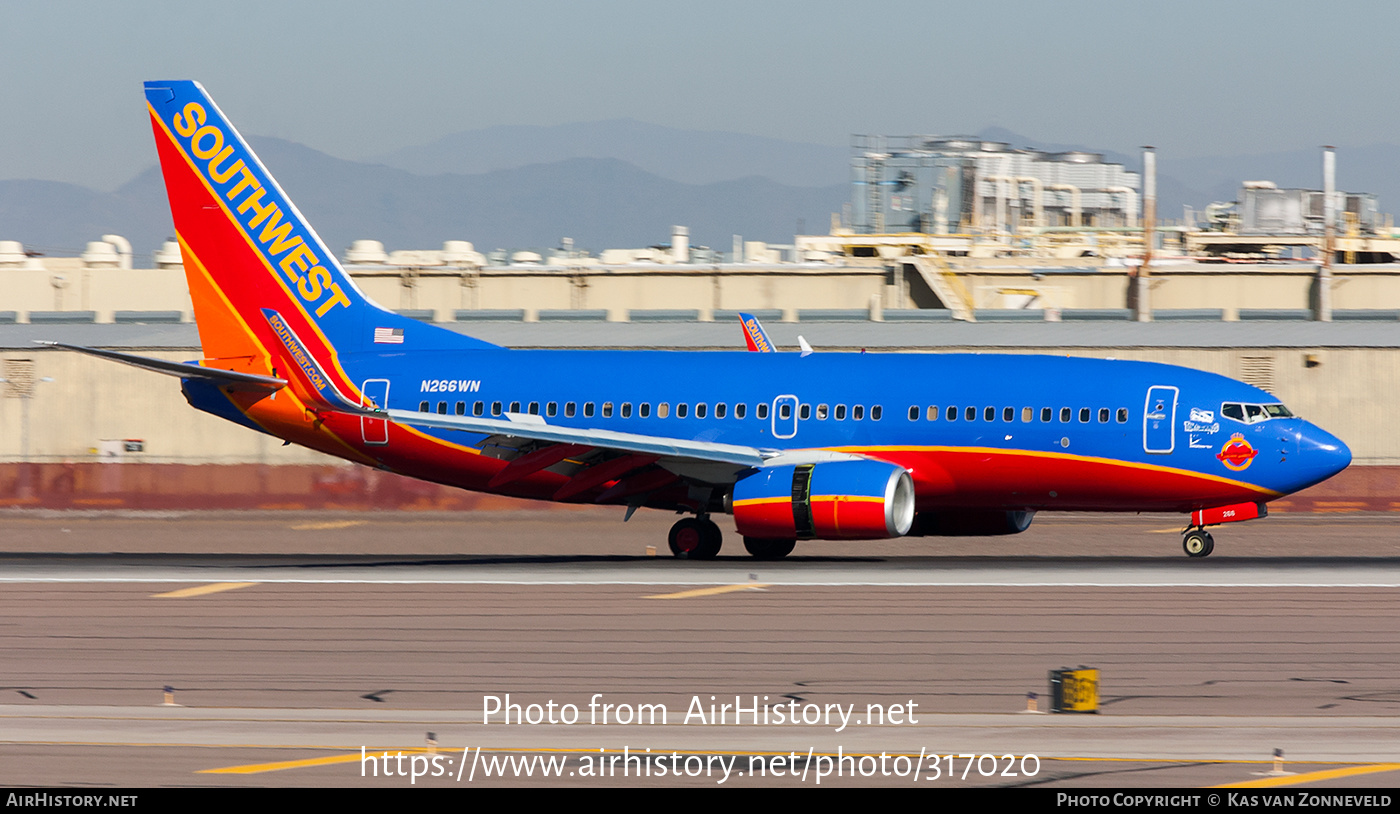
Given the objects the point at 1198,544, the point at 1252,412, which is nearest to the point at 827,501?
the point at 1198,544

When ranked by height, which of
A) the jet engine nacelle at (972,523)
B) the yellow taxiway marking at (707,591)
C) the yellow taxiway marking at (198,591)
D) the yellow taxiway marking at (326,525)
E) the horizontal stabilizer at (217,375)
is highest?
the horizontal stabilizer at (217,375)

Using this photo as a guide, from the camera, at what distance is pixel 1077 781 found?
12.8 meters

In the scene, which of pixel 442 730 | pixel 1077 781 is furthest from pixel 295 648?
pixel 1077 781

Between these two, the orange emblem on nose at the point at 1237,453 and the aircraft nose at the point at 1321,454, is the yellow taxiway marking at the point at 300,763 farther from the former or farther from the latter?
the aircraft nose at the point at 1321,454

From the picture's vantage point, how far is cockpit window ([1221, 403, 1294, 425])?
29.9 m

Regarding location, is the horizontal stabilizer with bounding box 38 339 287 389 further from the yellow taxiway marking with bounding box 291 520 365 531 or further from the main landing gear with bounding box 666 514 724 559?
the main landing gear with bounding box 666 514 724 559

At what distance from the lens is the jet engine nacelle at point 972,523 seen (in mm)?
32125

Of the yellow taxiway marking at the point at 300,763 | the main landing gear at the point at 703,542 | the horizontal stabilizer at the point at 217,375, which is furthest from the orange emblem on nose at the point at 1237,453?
the yellow taxiway marking at the point at 300,763

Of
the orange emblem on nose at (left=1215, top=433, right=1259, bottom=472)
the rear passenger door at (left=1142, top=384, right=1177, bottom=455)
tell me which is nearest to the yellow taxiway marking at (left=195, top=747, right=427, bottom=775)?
the rear passenger door at (left=1142, top=384, right=1177, bottom=455)

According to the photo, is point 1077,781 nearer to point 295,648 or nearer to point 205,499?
point 295,648

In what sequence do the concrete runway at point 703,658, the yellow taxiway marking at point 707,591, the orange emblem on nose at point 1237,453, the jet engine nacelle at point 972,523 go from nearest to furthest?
the concrete runway at point 703,658 → the yellow taxiway marking at point 707,591 → the orange emblem on nose at point 1237,453 → the jet engine nacelle at point 972,523

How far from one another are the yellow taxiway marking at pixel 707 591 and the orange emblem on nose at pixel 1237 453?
31.7 feet

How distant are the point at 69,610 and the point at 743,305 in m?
41.1

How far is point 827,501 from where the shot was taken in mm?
29047
